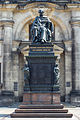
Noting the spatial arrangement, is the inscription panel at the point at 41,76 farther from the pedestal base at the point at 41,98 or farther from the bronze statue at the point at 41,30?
the bronze statue at the point at 41,30

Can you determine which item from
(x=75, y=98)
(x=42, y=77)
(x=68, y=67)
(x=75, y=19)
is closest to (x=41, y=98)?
(x=42, y=77)

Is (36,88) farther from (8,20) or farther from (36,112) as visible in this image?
(8,20)

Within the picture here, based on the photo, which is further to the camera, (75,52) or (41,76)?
(75,52)

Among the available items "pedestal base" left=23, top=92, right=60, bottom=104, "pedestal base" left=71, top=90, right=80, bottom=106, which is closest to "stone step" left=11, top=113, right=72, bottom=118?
"pedestal base" left=23, top=92, right=60, bottom=104

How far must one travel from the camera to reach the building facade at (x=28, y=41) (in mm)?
26422

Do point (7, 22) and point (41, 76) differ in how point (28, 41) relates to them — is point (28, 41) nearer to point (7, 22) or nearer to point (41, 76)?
point (7, 22)

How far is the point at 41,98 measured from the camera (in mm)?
16156

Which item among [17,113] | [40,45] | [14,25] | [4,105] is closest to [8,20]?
[14,25]

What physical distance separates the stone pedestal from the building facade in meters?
10.0

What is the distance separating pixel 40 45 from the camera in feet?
54.9


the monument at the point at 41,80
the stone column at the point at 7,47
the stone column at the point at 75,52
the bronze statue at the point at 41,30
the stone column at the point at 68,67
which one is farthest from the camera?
the stone column at the point at 68,67

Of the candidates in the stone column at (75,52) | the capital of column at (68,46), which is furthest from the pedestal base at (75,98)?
the capital of column at (68,46)

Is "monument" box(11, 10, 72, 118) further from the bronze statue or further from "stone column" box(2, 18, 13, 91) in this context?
"stone column" box(2, 18, 13, 91)

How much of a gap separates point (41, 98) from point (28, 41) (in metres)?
11.9
